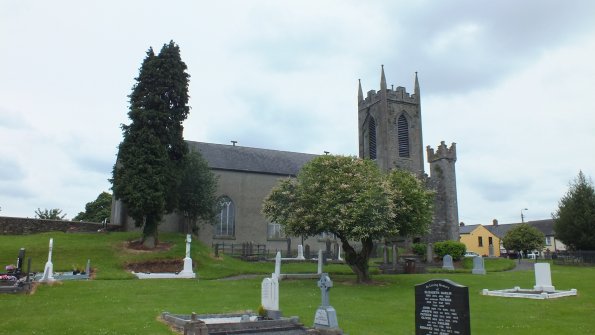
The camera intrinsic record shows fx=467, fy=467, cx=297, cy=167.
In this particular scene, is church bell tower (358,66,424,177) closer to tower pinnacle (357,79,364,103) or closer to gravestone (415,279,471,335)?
tower pinnacle (357,79,364,103)

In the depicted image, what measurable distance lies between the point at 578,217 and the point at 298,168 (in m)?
28.7

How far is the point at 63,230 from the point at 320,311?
34.9 m

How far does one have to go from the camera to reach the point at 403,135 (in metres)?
58.0

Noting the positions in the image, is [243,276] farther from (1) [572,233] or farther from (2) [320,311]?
(1) [572,233]

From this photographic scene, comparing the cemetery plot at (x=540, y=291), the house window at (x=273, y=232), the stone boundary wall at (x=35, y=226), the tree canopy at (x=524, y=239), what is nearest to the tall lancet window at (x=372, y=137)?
the house window at (x=273, y=232)

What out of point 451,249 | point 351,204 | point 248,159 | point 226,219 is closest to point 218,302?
point 351,204

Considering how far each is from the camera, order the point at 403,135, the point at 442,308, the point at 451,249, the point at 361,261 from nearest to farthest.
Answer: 1. the point at 442,308
2. the point at 361,261
3. the point at 451,249
4. the point at 403,135

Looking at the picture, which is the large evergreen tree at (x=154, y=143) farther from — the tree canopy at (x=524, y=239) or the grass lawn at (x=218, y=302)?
the tree canopy at (x=524, y=239)

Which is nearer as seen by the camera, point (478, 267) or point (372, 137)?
point (478, 267)

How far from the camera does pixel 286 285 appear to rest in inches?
984

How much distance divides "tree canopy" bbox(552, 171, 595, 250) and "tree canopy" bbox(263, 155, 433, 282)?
2426 centimetres

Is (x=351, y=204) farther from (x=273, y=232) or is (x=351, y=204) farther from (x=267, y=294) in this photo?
(x=273, y=232)

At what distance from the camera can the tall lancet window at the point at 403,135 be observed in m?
57.5

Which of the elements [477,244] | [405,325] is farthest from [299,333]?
[477,244]
